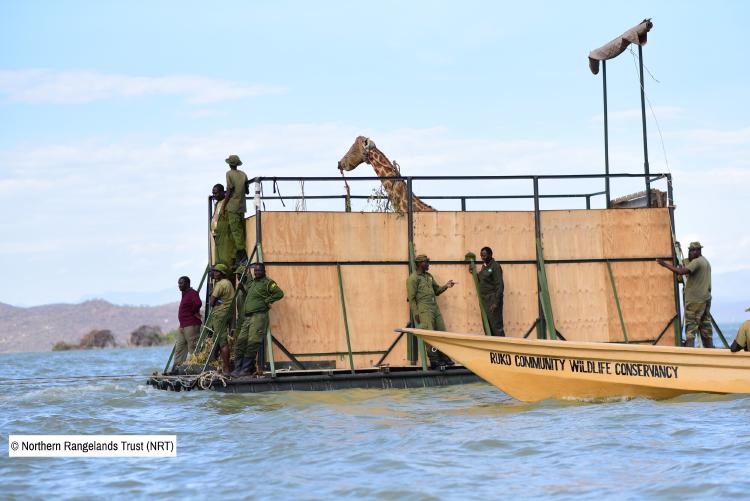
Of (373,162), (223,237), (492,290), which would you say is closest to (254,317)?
(223,237)

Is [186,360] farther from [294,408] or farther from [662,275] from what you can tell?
[662,275]

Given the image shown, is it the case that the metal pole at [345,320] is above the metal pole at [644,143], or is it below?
below

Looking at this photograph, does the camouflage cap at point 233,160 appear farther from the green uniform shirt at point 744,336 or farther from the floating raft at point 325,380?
the green uniform shirt at point 744,336

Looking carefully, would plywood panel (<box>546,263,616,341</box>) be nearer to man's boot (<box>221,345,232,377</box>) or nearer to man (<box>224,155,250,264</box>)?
man (<box>224,155,250,264</box>)

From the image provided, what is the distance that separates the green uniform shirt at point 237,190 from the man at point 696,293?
8.27 metres

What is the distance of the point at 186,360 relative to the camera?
69.3 ft

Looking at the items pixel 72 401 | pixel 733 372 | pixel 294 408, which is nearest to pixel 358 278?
pixel 294 408

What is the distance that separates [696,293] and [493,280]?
3781 mm

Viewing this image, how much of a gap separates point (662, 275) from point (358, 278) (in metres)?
6.32

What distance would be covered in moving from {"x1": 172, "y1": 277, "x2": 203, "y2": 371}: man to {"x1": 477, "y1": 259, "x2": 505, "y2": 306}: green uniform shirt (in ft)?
18.9

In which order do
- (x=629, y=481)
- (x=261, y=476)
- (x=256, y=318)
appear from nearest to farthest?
(x=629, y=481) < (x=261, y=476) < (x=256, y=318)

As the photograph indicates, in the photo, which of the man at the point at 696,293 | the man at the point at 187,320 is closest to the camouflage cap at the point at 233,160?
the man at the point at 187,320

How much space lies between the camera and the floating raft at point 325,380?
60.0 ft

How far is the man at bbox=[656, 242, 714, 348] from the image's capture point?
1936 centimetres
